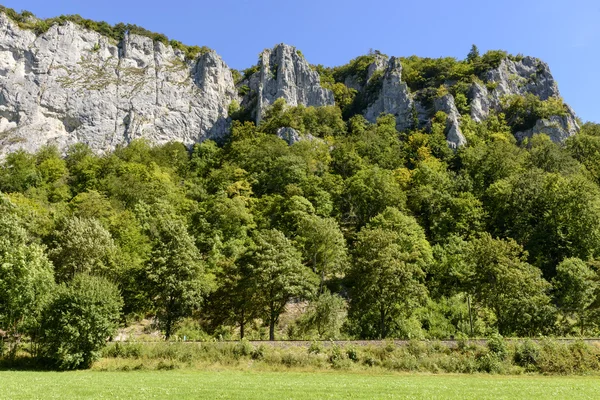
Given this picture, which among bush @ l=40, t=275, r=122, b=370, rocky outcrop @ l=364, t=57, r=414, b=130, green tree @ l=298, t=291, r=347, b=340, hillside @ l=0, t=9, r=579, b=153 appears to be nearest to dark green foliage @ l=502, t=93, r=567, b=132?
hillside @ l=0, t=9, r=579, b=153

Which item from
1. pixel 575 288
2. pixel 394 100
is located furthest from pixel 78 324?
pixel 394 100

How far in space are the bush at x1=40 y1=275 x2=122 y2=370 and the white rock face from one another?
208 ft

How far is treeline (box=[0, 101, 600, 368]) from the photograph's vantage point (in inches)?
1246

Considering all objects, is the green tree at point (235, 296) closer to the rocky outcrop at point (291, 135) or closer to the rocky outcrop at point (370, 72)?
the rocky outcrop at point (291, 135)

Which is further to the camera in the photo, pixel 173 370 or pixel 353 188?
pixel 353 188

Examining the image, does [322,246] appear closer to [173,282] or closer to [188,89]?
[173,282]

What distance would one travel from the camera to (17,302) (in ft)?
90.0

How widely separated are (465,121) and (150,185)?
61.3m

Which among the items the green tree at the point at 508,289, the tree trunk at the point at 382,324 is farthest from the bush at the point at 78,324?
the green tree at the point at 508,289

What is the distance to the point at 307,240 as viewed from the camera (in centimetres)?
4278

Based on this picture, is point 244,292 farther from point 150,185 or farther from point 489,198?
point 489,198

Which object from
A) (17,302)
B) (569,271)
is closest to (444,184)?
(569,271)

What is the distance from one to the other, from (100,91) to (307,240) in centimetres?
6935

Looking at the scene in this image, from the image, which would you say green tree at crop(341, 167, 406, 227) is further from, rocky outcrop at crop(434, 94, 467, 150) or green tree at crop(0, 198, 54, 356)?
green tree at crop(0, 198, 54, 356)
